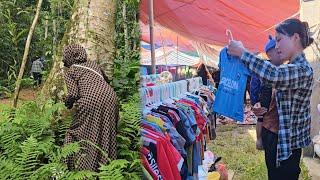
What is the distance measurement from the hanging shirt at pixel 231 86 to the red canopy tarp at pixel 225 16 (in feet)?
0.17

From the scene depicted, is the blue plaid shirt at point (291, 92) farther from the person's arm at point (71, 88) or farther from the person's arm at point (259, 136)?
the person's arm at point (71, 88)

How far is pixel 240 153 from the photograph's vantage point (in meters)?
1.24

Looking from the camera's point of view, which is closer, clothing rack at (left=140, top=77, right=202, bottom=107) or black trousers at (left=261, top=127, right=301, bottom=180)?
black trousers at (left=261, top=127, right=301, bottom=180)

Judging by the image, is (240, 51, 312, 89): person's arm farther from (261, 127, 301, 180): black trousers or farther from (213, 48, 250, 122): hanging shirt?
(261, 127, 301, 180): black trousers

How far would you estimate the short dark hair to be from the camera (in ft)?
3.42

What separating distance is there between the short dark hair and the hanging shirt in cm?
14

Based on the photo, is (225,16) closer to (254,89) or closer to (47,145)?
(254,89)

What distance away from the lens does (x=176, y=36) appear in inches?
47.7

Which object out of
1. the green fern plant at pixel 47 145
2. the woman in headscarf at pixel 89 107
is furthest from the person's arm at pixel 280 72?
the woman in headscarf at pixel 89 107

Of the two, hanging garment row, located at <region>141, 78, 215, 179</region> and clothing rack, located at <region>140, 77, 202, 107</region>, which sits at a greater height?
clothing rack, located at <region>140, 77, 202, 107</region>

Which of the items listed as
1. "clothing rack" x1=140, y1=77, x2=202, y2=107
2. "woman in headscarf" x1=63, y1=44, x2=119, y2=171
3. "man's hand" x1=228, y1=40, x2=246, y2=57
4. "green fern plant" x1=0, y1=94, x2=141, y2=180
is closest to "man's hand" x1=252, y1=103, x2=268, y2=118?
"man's hand" x1=228, y1=40, x2=246, y2=57

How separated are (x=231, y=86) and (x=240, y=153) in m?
0.24

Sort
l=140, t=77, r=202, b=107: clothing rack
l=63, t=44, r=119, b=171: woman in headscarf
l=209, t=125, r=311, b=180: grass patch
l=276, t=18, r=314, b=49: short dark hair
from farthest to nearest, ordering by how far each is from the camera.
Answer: l=63, t=44, r=119, b=171: woman in headscarf
l=140, t=77, r=202, b=107: clothing rack
l=209, t=125, r=311, b=180: grass patch
l=276, t=18, r=314, b=49: short dark hair

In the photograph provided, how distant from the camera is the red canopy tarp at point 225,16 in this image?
1.05 metres
